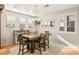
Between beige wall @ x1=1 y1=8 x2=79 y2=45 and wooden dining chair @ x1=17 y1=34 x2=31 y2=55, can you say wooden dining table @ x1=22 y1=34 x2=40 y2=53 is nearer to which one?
wooden dining chair @ x1=17 y1=34 x2=31 y2=55

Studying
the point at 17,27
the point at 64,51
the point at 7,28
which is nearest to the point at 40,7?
the point at 17,27

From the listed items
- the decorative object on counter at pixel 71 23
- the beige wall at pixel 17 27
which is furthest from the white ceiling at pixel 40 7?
the decorative object on counter at pixel 71 23

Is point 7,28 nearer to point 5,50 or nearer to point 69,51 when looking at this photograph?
point 5,50

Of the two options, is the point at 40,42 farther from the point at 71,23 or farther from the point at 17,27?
the point at 71,23

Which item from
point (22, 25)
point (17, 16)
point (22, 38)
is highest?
point (17, 16)

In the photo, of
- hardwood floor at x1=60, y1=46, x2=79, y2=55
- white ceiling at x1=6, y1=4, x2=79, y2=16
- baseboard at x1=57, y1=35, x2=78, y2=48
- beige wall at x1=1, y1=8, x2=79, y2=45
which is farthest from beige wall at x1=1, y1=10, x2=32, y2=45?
hardwood floor at x1=60, y1=46, x2=79, y2=55

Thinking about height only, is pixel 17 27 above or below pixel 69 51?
above

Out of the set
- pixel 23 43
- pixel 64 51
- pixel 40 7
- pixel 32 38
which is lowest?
pixel 64 51
